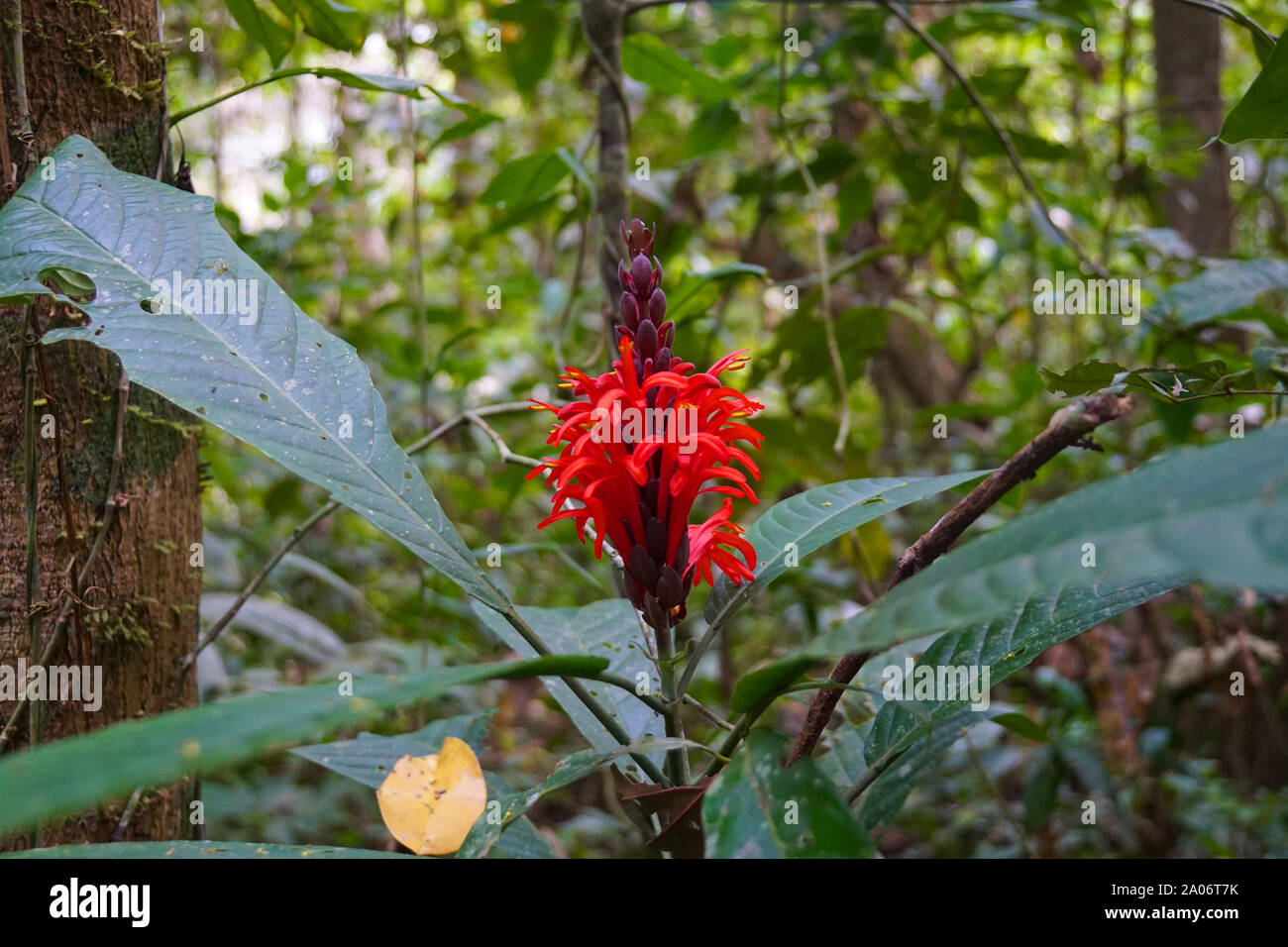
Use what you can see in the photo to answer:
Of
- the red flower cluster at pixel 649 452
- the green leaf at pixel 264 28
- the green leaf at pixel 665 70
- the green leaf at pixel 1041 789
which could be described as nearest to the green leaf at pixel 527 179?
the green leaf at pixel 665 70

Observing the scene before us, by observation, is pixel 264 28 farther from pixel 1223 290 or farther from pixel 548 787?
pixel 1223 290

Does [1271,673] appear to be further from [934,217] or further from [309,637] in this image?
[309,637]

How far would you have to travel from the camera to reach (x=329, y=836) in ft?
8.82

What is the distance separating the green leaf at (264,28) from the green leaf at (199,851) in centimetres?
113

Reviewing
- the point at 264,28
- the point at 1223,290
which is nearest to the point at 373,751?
the point at 264,28

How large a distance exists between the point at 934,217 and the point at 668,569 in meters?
1.80

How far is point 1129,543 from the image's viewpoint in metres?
0.44

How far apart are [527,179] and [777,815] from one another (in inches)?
56.4

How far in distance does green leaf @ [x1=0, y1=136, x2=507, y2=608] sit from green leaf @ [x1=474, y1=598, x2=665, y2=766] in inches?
7.5

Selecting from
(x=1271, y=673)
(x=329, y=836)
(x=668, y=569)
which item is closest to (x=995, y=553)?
(x=668, y=569)

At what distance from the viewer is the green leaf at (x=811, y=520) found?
83cm

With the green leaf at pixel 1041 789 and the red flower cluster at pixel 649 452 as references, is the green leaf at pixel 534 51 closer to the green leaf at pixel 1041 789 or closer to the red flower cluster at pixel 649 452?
the red flower cluster at pixel 649 452

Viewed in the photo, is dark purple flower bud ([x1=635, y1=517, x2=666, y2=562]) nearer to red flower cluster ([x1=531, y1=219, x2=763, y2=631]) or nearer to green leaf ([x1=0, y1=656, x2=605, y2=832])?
red flower cluster ([x1=531, y1=219, x2=763, y2=631])

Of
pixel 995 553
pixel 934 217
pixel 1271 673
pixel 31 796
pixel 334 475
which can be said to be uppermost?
pixel 934 217
